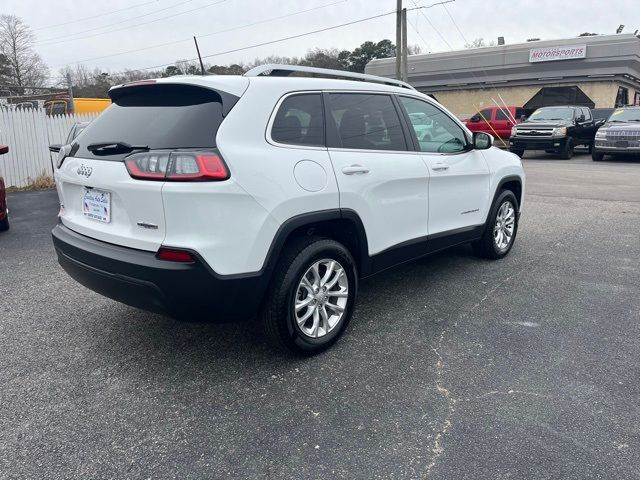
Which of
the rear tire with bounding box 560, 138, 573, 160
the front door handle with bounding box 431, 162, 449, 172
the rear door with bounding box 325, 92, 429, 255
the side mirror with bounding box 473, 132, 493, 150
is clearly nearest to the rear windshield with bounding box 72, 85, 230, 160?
the rear door with bounding box 325, 92, 429, 255

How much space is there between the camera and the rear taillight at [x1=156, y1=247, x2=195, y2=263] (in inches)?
108

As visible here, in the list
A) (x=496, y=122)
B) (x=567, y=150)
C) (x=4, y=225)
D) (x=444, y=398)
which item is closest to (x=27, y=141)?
(x=4, y=225)

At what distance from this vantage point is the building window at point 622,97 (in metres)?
29.3

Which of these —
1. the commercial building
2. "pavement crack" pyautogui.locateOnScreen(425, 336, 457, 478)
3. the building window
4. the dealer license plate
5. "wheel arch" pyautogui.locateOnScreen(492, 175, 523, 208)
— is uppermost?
the commercial building

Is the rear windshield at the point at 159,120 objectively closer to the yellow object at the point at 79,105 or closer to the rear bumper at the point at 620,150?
the yellow object at the point at 79,105

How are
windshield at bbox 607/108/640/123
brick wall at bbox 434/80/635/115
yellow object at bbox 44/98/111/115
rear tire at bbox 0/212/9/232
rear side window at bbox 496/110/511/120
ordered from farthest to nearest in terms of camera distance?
brick wall at bbox 434/80/635/115
rear side window at bbox 496/110/511/120
yellow object at bbox 44/98/111/115
windshield at bbox 607/108/640/123
rear tire at bbox 0/212/9/232

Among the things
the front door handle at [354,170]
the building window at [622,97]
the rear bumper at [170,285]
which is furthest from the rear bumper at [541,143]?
the rear bumper at [170,285]

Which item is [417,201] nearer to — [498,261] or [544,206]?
[498,261]

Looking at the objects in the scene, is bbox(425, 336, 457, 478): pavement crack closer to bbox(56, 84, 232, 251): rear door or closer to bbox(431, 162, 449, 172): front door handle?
bbox(431, 162, 449, 172): front door handle

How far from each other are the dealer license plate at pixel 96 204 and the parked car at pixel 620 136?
57.2 feet

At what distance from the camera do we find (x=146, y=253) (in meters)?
2.86

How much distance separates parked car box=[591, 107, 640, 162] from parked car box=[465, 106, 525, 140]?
558 cm

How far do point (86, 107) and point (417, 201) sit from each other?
16781 millimetres

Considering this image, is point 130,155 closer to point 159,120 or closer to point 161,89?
point 159,120
